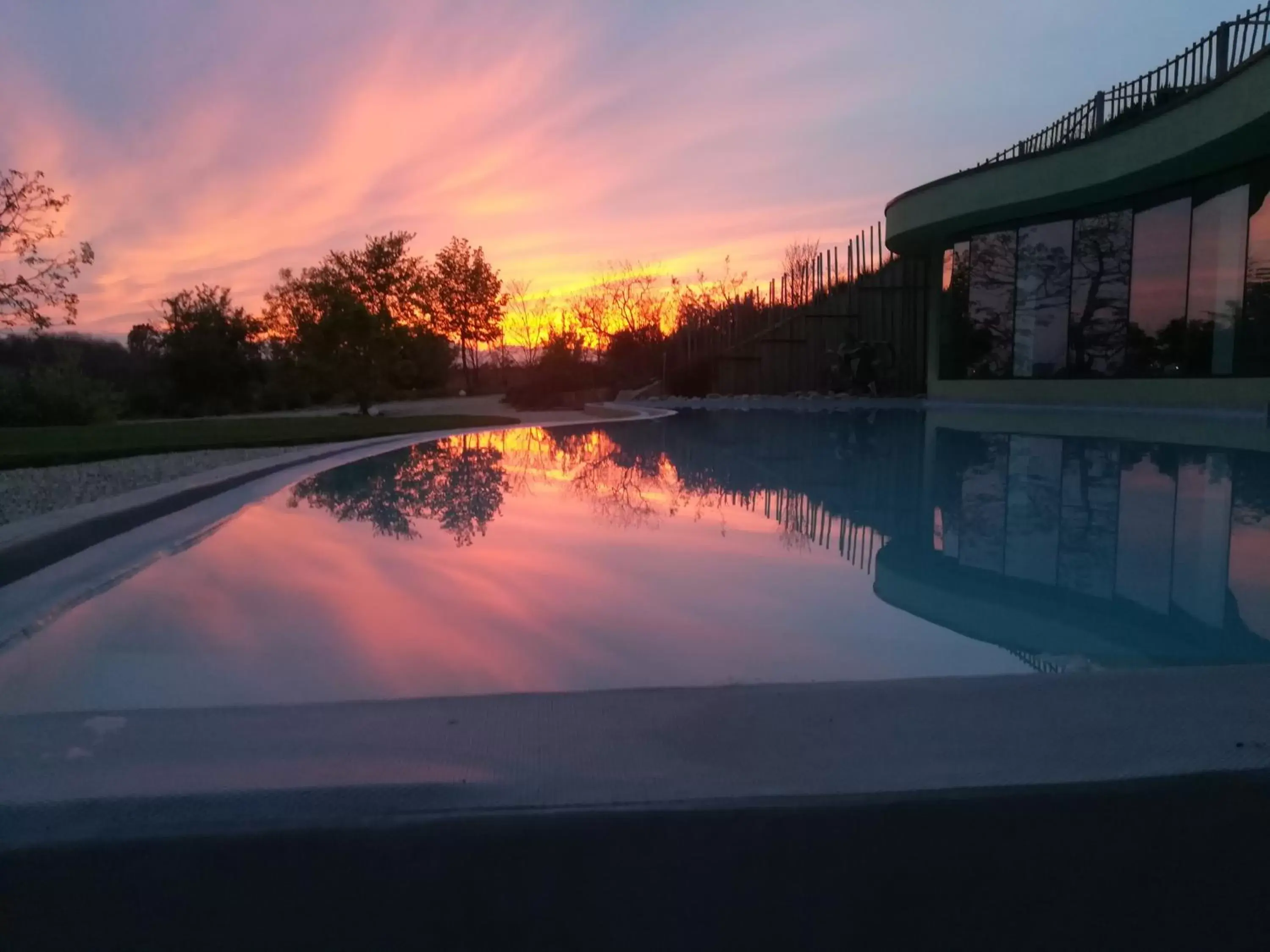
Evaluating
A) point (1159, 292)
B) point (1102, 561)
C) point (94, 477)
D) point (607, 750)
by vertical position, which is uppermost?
point (1159, 292)

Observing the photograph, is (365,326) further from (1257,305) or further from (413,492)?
(1257,305)

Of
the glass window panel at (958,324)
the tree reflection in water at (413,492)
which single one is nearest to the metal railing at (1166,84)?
the glass window panel at (958,324)

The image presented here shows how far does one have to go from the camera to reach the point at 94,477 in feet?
31.1

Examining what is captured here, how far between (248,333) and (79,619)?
1369 inches

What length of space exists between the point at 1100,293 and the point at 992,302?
7.33 ft

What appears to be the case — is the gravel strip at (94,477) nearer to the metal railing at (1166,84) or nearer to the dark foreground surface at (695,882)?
the dark foreground surface at (695,882)

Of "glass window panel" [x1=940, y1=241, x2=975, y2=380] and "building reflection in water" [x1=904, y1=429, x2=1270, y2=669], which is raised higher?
"glass window panel" [x1=940, y1=241, x2=975, y2=380]

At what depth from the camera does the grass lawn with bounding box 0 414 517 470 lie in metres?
11.3

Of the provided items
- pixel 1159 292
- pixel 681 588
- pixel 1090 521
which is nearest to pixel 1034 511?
pixel 1090 521

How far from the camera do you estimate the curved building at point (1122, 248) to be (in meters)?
12.6

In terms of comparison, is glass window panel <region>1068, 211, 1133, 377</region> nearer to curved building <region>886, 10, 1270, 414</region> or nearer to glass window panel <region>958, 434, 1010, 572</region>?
curved building <region>886, 10, 1270, 414</region>

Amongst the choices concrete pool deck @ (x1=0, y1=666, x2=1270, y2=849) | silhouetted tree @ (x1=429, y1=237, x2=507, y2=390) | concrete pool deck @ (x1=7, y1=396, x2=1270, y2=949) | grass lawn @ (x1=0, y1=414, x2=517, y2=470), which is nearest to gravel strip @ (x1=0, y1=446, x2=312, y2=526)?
grass lawn @ (x1=0, y1=414, x2=517, y2=470)

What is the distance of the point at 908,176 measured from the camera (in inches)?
→ 837

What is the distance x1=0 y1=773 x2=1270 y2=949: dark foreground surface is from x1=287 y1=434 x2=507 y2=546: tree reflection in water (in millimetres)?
4356
